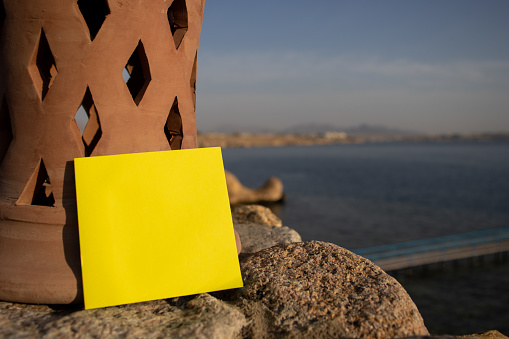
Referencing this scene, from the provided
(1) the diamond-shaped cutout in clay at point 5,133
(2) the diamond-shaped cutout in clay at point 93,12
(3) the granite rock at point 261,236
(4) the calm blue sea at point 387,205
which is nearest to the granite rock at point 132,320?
(1) the diamond-shaped cutout in clay at point 5,133

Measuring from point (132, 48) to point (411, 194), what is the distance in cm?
4404

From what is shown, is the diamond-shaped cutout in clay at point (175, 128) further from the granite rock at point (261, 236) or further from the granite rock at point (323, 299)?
the granite rock at point (261, 236)

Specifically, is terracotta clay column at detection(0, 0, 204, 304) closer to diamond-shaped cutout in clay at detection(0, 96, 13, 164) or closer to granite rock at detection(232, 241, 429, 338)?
diamond-shaped cutout in clay at detection(0, 96, 13, 164)

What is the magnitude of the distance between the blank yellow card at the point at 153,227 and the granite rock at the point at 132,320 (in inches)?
2.4

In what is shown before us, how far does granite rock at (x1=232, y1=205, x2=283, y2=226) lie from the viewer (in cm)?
413

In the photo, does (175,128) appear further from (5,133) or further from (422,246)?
(422,246)

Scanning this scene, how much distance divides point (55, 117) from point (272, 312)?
1.46m

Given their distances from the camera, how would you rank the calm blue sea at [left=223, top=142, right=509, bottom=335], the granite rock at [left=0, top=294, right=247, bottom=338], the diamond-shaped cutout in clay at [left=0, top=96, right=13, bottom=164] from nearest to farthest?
the granite rock at [left=0, top=294, right=247, bottom=338]
the diamond-shaped cutout in clay at [left=0, top=96, right=13, bottom=164]
the calm blue sea at [left=223, top=142, right=509, bottom=335]

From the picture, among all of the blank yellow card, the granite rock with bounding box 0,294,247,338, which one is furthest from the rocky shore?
the blank yellow card

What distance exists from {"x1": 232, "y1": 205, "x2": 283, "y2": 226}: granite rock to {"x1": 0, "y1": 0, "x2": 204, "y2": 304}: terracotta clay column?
82.2 inches

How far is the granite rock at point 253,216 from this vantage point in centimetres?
413

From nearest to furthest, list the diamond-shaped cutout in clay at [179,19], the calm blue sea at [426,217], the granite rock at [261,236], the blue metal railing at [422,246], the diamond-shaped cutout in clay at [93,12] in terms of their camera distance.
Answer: the diamond-shaped cutout in clay at [179,19], the diamond-shaped cutout in clay at [93,12], the granite rock at [261,236], the calm blue sea at [426,217], the blue metal railing at [422,246]

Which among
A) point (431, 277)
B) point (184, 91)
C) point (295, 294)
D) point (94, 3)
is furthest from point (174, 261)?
point (431, 277)

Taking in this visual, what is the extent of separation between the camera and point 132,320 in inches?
73.5
